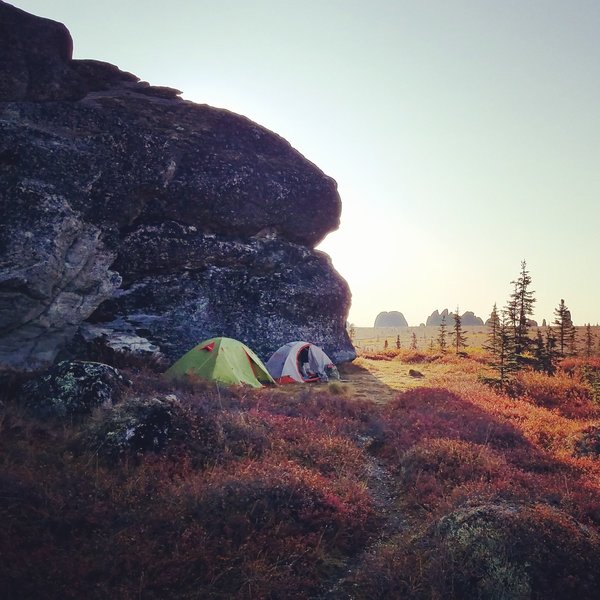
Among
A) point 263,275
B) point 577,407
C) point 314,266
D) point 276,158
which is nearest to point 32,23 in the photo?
point 276,158

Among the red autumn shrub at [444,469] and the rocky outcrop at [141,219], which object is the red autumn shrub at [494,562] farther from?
the rocky outcrop at [141,219]

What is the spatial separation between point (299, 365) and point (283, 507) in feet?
52.5

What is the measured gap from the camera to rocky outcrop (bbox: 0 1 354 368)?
15250mm

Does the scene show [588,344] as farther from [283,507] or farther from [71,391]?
[71,391]

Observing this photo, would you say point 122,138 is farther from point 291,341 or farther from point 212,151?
point 291,341

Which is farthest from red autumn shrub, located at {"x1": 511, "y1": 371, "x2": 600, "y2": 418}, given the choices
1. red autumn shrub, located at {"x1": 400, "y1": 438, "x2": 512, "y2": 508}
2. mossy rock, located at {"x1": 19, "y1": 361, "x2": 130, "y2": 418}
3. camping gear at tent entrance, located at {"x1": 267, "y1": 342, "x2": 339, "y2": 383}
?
mossy rock, located at {"x1": 19, "y1": 361, "x2": 130, "y2": 418}

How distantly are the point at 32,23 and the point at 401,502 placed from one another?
23211 millimetres

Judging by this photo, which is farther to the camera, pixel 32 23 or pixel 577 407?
pixel 32 23

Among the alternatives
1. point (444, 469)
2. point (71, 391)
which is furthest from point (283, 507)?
point (71, 391)

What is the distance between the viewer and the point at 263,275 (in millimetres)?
25266

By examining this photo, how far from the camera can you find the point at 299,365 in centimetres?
2267

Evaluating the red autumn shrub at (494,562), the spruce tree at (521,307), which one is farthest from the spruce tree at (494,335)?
the red autumn shrub at (494,562)

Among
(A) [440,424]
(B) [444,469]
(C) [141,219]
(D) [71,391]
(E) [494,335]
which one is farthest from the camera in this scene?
(E) [494,335]

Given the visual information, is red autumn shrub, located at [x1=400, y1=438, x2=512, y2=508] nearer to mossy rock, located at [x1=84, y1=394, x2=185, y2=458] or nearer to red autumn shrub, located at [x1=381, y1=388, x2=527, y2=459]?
red autumn shrub, located at [x1=381, y1=388, x2=527, y2=459]
